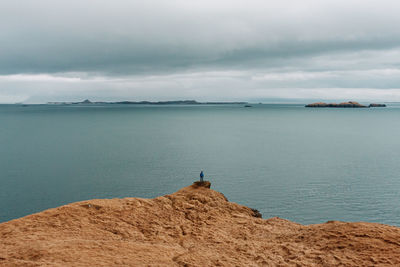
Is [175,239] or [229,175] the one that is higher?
[175,239]

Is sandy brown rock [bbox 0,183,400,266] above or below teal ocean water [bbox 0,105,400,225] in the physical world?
above

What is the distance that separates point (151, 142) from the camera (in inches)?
3307

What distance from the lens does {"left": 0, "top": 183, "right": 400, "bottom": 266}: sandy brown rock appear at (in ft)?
44.7

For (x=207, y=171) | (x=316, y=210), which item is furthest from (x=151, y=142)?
(x=316, y=210)

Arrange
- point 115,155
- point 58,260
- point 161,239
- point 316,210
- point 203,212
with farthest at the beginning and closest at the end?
point 115,155, point 316,210, point 203,212, point 161,239, point 58,260

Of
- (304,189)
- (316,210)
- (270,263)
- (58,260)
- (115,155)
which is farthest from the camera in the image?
(115,155)

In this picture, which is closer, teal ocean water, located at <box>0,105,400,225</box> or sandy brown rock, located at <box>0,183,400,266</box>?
sandy brown rock, located at <box>0,183,400,266</box>

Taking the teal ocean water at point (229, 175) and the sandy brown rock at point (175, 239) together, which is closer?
the sandy brown rock at point (175, 239)

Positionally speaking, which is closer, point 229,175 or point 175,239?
point 175,239

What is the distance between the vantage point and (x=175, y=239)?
17.2m

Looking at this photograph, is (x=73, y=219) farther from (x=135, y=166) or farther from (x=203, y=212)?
(x=135, y=166)

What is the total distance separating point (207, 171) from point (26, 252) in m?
37.9

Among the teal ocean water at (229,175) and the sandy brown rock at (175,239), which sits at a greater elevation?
the sandy brown rock at (175,239)

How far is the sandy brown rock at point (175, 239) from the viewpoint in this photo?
1362 centimetres
